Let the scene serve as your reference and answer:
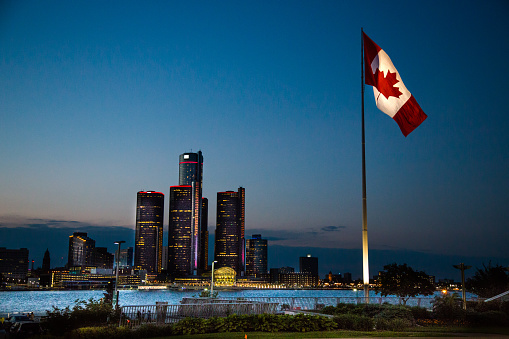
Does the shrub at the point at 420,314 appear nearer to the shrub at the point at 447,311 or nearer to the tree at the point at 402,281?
the shrub at the point at 447,311

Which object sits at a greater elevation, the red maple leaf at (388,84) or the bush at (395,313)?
the red maple leaf at (388,84)

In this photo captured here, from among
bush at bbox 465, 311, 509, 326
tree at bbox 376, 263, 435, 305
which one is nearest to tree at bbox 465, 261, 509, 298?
tree at bbox 376, 263, 435, 305

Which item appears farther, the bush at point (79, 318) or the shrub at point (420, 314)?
the shrub at point (420, 314)

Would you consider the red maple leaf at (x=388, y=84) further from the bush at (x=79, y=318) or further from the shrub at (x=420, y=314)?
the bush at (x=79, y=318)

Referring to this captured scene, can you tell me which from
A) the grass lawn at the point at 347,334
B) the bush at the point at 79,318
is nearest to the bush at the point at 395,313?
the grass lawn at the point at 347,334

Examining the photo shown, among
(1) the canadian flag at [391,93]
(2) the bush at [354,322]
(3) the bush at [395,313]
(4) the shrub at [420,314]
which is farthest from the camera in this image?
(4) the shrub at [420,314]

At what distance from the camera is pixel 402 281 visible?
39812 millimetres

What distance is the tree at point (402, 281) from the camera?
131 feet

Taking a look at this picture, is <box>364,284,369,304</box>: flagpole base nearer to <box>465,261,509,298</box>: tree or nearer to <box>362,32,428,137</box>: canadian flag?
<box>362,32,428,137</box>: canadian flag

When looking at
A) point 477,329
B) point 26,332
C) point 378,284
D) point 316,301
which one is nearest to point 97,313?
point 26,332

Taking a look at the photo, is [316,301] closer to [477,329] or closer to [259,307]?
[259,307]

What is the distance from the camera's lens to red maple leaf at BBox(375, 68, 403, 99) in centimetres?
2484

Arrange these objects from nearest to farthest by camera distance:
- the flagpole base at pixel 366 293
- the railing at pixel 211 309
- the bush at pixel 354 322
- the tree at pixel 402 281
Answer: the bush at pixel 354 322, the flagpole base at pixel 366 293, the railing at pixel 211 309, the tree at pixel 402 281

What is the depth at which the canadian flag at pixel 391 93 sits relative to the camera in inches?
961
